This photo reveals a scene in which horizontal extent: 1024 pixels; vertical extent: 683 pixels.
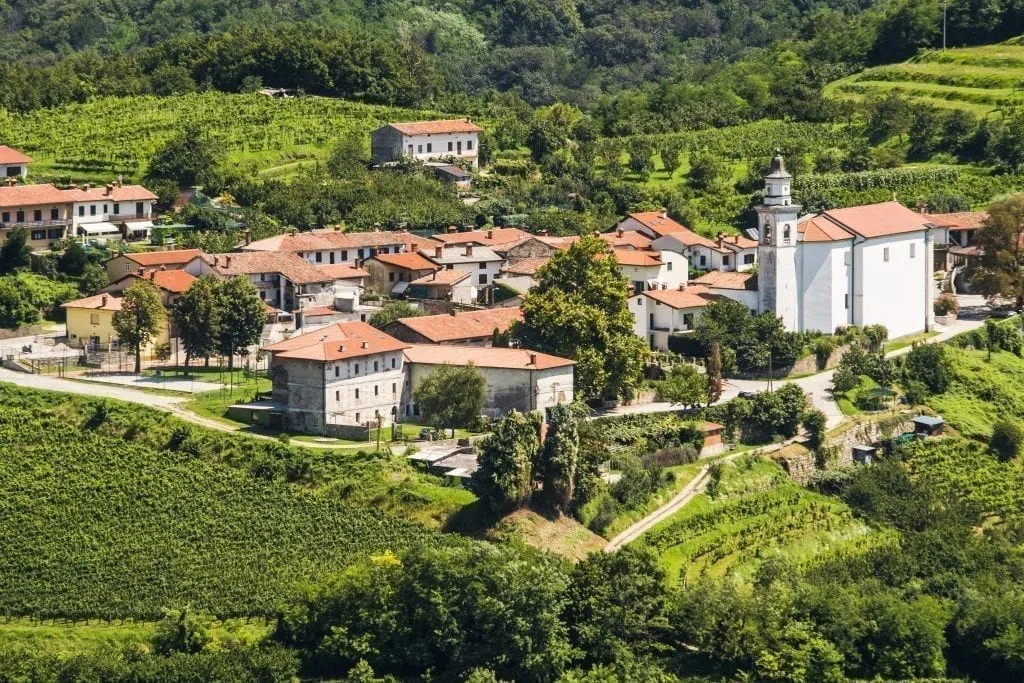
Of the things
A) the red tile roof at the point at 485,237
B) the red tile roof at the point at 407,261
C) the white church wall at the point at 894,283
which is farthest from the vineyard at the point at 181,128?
the white church wall at the point at 894,283

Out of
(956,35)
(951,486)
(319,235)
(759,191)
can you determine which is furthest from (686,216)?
(956,35)

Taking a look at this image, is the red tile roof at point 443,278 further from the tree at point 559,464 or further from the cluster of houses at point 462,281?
the tree at point 559,464

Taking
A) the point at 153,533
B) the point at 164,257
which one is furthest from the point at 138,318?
the point at 153,533

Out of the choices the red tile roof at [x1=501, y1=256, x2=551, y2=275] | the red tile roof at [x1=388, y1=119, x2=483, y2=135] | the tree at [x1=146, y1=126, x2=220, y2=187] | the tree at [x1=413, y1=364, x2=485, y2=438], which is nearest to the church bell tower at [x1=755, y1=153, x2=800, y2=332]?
the red tile roof at [x1=501, y1=256, x2=551, y2=275]

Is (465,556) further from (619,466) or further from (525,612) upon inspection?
(619,466)

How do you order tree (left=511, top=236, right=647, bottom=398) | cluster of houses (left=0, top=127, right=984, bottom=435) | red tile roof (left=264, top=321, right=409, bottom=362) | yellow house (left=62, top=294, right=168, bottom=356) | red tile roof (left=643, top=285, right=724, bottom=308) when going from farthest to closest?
red tile roof (left=643, top=285, right=724, bottom=308), yellow house (left=62, top=294, right=168, bottom=356), tree (left=511, top=236, right=647, bottom=398), cluster of houses (left=0, top=127, right=984, bottom=435), red tile roof (left=264, top=321, right=409, bottom=362)

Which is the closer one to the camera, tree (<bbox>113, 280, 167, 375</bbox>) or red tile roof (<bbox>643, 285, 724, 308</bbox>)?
tree (<bbox>113, 280, 167, 375</bbox>)

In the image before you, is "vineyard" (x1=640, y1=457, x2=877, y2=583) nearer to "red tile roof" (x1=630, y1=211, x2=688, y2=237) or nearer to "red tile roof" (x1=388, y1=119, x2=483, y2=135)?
"red tile roof" (x1=630, y1=211, x2=688, y2=237)
